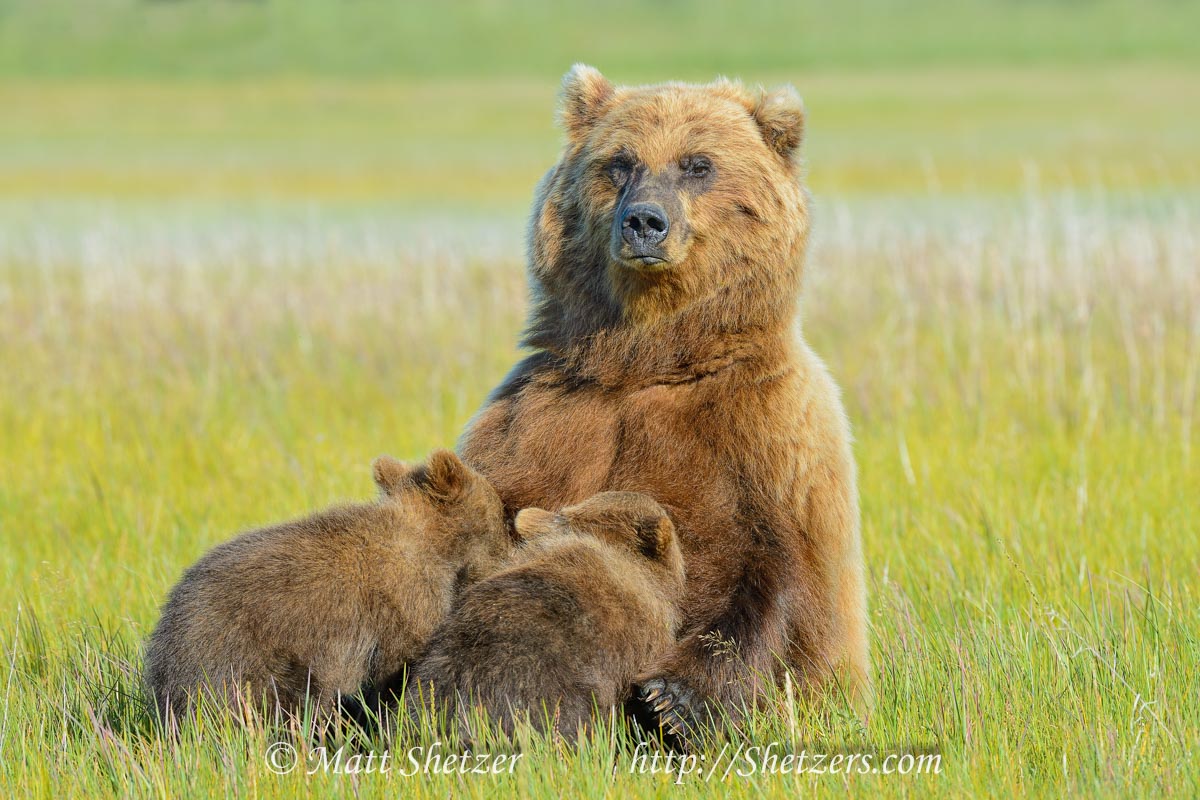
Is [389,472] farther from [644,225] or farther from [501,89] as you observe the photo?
[501,89]

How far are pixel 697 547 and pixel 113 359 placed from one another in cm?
702

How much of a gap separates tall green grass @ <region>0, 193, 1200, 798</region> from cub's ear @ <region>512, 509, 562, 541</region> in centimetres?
59

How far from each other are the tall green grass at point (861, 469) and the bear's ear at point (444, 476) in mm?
810

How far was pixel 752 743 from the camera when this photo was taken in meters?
3.84

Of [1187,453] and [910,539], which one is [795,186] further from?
[1187,453]

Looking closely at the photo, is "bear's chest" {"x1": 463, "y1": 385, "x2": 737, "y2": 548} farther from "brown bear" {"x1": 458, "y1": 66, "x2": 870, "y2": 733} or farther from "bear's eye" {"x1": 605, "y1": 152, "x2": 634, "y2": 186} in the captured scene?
"bear's eye" {"x1": 605, "y1": 152, "x2": 634, "y2": 186}

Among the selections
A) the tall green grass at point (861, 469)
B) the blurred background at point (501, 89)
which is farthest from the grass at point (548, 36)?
the tall green grass at point (861, 469)

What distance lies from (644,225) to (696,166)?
0.44 m

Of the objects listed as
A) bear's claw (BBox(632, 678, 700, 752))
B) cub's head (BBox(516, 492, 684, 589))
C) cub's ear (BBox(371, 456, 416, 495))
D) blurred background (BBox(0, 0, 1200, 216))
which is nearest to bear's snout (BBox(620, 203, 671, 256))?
cub's head (BBox(516, 492, 684, 589))

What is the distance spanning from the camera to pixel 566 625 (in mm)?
3555

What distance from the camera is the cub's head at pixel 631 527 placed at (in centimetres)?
385

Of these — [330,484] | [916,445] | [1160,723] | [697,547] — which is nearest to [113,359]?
[330,484]

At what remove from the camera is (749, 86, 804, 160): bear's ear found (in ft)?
16.0

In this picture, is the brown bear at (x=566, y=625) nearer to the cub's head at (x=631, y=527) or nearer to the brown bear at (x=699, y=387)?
the cub's head at (x=631, y=527)
